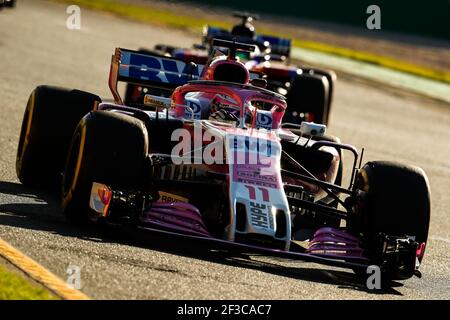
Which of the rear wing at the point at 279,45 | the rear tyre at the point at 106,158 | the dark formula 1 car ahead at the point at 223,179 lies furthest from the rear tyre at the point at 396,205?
the rear wing at the point at 279,45

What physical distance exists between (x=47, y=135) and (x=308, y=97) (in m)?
7.20

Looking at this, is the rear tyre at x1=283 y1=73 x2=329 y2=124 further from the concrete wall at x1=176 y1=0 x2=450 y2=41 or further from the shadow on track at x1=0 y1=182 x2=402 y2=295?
the concrete wall at x1=176 y1=0 x2=450 y2=41

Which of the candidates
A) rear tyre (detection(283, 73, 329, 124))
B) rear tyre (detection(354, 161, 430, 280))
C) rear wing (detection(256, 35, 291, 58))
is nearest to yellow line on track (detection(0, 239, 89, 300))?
rear tyre (detection(354, 161, 430, 280))

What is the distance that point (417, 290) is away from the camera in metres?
8.33

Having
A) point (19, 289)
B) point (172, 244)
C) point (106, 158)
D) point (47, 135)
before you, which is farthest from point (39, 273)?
Answer: point (47, 135)

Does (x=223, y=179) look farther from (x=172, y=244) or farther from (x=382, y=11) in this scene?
(x=382, y=11)

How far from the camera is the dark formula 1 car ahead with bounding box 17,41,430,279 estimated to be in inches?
325

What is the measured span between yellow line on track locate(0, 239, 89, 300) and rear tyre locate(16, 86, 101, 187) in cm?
257

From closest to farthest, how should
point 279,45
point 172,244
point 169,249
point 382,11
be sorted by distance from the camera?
1. point 169,249
2. point 172,244
3. point 279,45
4. point 382,11

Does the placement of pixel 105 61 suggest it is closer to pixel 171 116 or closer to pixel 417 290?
pixel 171 116

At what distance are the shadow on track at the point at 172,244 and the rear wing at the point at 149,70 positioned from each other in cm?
313

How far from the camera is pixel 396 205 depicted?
8523 mm
